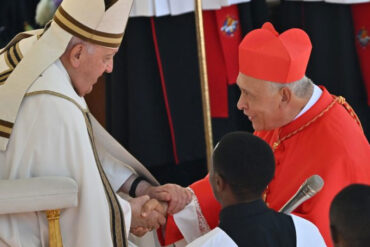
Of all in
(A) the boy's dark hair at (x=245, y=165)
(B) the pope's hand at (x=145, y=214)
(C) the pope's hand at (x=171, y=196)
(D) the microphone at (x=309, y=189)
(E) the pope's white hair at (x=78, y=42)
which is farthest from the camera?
(C) the pope's hand at (x=171, y=196)

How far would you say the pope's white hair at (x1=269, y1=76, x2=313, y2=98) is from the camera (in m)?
3.53

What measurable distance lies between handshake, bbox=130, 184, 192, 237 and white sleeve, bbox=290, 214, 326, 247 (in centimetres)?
90

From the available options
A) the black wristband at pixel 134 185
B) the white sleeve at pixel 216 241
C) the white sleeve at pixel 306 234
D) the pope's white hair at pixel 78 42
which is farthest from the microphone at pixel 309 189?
the pope's white hair at pixel 78 42

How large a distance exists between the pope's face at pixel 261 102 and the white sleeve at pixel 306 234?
882mm

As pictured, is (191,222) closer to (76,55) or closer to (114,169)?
(114,169)

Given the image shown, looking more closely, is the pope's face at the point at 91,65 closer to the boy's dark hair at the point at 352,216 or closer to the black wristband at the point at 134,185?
the black wristband at the point at 134,185

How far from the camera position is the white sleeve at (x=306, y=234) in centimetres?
268

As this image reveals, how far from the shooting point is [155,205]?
350 cm

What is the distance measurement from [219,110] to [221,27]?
514 millimetres

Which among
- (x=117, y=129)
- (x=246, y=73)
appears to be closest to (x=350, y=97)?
(x=117, y=129)

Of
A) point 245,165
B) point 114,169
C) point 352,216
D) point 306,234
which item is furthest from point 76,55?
point 352,216

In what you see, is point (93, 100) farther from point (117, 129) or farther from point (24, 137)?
point (24, 137)

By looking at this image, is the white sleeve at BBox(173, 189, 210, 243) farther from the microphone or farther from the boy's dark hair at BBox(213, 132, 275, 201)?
the boy's dark hair at BBox(213, 132, 275, 201)

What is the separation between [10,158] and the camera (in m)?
3.16
